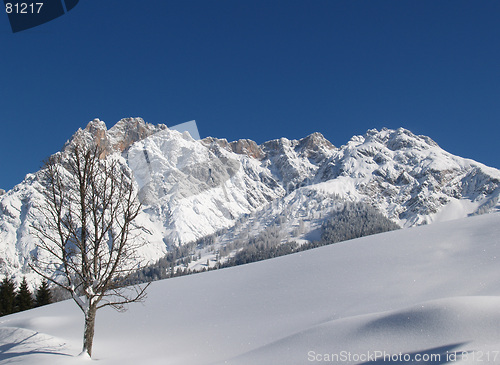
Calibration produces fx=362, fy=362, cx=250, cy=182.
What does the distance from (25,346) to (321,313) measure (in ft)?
22.8

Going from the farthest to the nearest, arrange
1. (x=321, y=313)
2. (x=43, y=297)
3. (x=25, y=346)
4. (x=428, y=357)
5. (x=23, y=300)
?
(x=43, y=297), (x=23, y=300), (x=321, y=313), (x=25, y=346), (x=428, y=357)

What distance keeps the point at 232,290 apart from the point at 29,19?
10.1 m

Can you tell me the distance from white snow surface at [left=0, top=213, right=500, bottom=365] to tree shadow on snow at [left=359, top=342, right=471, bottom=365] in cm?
2

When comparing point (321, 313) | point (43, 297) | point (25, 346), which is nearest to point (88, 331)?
point (25, 346)

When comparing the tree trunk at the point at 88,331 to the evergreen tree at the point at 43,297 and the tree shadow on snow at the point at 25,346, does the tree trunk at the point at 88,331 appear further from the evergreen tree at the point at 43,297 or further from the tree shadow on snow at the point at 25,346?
the evergreen tree at the point at 43,297

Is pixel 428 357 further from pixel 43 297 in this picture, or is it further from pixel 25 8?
pixel 43 297

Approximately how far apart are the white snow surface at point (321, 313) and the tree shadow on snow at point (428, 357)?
22mm

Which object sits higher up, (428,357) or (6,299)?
(6,299)

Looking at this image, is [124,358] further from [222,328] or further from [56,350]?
[222,328]

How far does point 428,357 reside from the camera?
4.95m

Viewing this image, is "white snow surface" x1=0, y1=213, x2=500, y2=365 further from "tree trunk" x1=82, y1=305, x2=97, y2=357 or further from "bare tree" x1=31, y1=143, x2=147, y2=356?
"bare tree" x1=31, y1=143, x2=147, y2=356

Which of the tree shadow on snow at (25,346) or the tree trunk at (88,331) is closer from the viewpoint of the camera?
the tree shadow on snow at (25,346)

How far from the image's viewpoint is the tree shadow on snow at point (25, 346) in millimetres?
7996

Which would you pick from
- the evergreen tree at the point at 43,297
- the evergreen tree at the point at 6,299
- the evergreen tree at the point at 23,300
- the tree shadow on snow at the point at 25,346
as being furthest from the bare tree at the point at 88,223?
the evergreen tree at the point at 43,297
